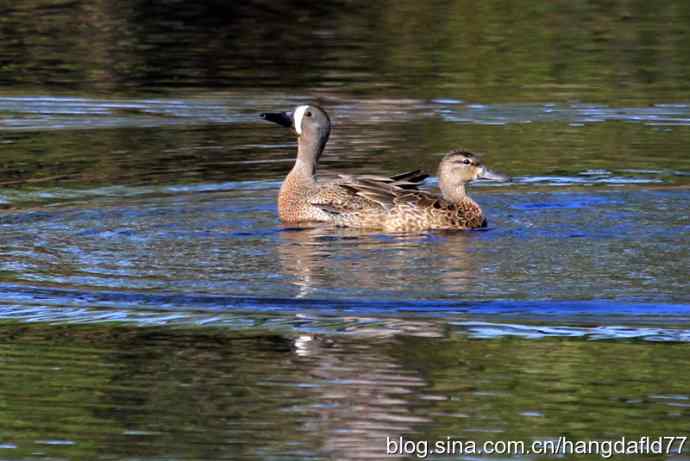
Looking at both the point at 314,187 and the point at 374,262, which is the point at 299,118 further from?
the point at 374,262

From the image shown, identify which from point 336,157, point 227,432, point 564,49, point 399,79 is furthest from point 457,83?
point 227,432

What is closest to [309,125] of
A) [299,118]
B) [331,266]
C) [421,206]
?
[299,118]

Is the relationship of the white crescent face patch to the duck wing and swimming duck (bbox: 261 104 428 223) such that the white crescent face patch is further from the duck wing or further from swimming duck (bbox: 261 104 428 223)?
the duck wing

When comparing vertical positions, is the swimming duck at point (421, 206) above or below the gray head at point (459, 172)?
below

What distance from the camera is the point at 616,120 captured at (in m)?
17.8

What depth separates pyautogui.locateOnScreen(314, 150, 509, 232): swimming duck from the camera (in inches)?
493

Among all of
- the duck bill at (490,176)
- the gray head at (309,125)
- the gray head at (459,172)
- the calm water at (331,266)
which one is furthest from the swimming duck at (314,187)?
the duck bill at (490,176)

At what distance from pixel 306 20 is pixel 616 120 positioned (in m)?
10.3

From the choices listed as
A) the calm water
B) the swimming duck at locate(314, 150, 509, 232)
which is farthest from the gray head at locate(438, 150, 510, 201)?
the calm water

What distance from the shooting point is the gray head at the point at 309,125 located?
13.7 m

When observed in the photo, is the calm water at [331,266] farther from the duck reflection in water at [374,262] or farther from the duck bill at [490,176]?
the duck bill at [490,176]

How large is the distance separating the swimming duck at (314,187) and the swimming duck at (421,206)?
0.13ft

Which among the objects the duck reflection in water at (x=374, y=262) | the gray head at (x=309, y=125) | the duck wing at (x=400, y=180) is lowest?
the duck reflection in water at (x=374, y=262)

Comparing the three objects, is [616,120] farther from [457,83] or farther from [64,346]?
[64,346]
